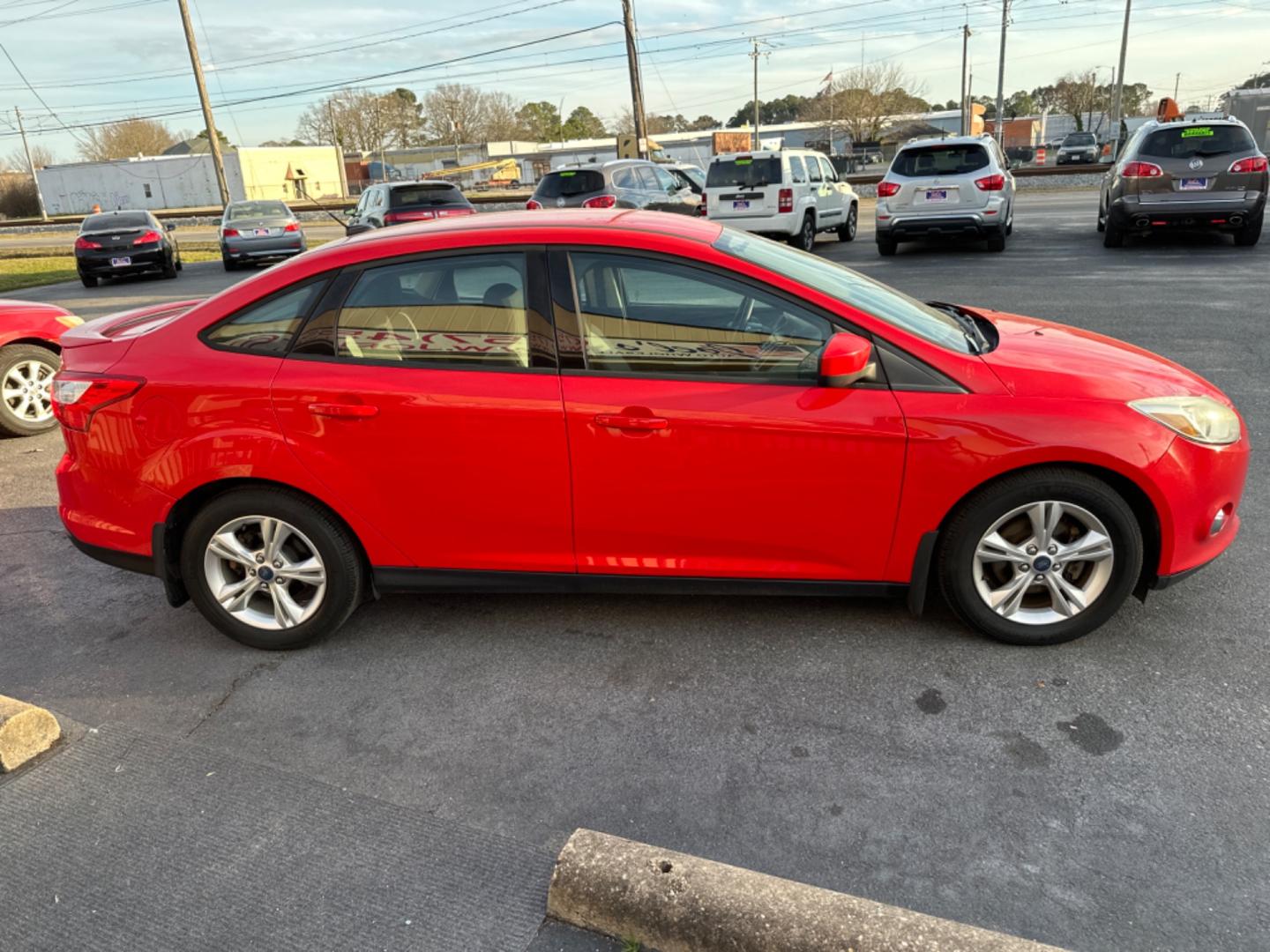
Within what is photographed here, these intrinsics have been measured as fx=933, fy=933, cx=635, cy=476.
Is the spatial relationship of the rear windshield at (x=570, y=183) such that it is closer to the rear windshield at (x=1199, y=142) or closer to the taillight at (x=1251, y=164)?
the rear windshield at (x=1199, y=142)

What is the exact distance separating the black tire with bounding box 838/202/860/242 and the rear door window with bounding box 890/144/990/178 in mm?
3562

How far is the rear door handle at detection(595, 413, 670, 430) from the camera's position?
322cm

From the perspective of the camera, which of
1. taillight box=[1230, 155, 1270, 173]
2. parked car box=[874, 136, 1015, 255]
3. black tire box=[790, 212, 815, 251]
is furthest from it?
black tire box=[790, 212, 815, 251]

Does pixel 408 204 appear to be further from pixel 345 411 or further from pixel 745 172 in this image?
pixel 345 411

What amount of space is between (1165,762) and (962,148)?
43.2ft

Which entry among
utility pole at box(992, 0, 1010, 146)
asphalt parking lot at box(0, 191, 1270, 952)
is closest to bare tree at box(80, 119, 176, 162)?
utility pole at box(992, 0, 1010, 146)

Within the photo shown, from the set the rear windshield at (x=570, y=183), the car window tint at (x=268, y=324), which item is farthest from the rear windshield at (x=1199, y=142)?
the car window tint at (x=268, y=324)

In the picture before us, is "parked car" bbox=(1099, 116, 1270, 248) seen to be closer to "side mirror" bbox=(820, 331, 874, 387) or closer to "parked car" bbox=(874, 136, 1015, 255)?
"parked car" bbox=(874, 136, 1015, 255)

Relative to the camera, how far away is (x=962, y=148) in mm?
14109

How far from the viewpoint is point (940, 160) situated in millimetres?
14141

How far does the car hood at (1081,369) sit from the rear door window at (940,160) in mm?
11244

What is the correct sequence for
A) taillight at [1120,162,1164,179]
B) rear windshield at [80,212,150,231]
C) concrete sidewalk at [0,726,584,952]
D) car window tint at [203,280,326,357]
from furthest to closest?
rear windshield at [80,212,150,231] → taillight at [1120,162,1164,179] → car window tint at [203,280,326,357] → concrete sidewalk at [0,726,584,952]

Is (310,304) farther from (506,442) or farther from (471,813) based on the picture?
(471,813)

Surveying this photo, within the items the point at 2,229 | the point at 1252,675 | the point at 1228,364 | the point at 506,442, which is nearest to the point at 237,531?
the point at 506,442
